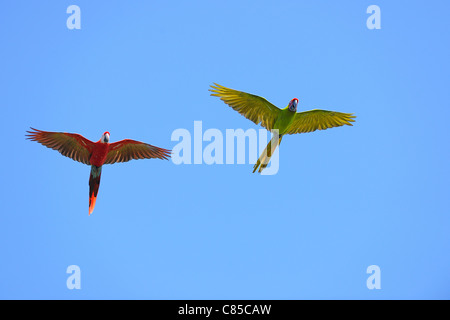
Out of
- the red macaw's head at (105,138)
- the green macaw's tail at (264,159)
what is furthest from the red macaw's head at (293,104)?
the red macaw's head at (105,138)

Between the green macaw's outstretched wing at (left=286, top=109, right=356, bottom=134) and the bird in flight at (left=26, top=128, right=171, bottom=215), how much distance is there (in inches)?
155

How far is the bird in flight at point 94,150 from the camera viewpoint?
48.3 ft

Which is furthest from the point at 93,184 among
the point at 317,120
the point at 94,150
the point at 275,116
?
the point at 317,120

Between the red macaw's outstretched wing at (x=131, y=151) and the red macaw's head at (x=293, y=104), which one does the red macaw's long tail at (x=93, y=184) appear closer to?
the red macaw's outstretched wing at (x=131, y=151)

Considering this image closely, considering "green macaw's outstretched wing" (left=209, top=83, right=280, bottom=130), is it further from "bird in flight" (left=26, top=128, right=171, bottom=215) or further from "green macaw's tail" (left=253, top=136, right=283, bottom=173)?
"bird in flight" (left=26, top=128, right=171, bottom=215)

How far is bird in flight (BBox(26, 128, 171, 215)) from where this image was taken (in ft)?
48.3

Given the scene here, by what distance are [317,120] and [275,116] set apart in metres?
1.40

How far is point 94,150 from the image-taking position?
49.0ft

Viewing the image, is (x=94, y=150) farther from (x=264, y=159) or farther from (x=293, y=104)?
(x=293, y=104)

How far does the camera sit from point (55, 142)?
14906 millimetres

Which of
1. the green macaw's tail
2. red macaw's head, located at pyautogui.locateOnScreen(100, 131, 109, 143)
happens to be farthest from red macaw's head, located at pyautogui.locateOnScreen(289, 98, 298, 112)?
red macaw's head, located at pyautogui.locateOnScreen(100, 131, 109, 143)
